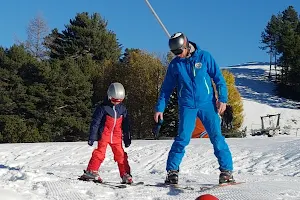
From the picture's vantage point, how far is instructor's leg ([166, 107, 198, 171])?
5660 millimetres

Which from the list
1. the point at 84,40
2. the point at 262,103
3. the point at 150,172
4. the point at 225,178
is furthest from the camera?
the point at 262,103

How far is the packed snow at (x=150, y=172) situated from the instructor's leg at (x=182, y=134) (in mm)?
366

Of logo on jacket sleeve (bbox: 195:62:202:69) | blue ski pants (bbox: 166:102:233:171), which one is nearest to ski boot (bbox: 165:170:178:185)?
blue ski pants (bbox: 166:102:233:171)

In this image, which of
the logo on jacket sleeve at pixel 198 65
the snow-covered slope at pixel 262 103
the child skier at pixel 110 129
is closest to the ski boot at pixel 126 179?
the child skier at pixel 110 129

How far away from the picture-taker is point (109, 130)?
248 inches

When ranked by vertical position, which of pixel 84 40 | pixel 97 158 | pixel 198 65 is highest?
pixel 84 40

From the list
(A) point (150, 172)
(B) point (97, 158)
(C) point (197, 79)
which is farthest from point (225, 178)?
(A) point (150, 172)

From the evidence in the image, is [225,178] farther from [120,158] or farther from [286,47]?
[286,47]

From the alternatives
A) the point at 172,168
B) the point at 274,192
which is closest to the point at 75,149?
the point at 172,168

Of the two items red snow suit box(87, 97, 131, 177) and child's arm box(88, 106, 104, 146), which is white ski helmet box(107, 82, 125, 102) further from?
child's arm box(88, 106, 104, 146)

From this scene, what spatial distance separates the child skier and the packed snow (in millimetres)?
255

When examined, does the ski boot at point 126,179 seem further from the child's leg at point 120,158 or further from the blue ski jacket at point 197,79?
the blue ski jacket at point 197,79

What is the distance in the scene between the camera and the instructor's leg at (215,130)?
564 centimetres

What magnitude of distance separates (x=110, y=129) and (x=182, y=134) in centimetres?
108
